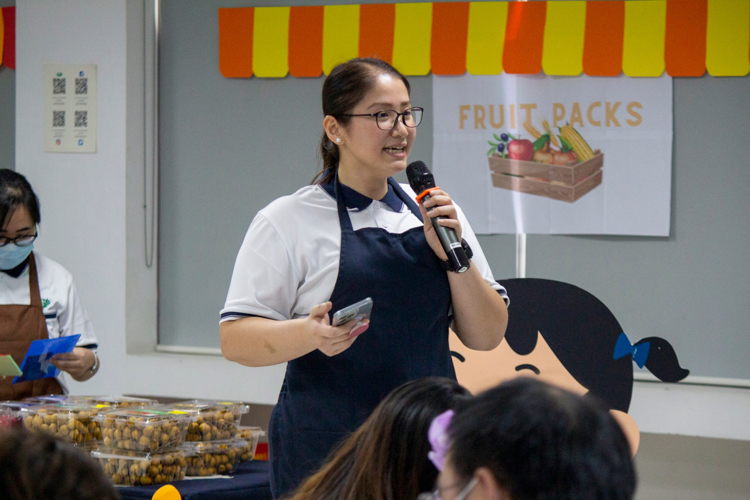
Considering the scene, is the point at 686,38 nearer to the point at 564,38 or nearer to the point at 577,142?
the point at 564,38

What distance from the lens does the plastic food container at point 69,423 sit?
2.00 meters

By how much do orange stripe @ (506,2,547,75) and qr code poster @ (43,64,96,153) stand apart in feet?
6.21

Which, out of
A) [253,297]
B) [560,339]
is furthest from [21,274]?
[560,339]

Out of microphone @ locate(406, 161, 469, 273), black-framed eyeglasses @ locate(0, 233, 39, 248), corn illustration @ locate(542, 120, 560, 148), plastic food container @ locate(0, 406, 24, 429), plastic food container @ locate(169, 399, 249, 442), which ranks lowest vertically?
plastic food container @ locate(169, 399, 249, 442)

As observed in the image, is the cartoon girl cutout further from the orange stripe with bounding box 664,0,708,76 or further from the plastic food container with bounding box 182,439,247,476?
the orange stripe with bounding box 664,0,708,76

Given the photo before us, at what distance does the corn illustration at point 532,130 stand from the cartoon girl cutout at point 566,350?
2.62 feet

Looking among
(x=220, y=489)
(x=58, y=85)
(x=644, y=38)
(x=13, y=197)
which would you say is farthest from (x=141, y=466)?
(x=644, y=38)

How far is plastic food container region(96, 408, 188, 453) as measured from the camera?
6.27ft

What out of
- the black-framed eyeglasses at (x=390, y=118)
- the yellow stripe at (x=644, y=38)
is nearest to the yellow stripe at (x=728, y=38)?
the yellow stripe at (x=644, y=38)

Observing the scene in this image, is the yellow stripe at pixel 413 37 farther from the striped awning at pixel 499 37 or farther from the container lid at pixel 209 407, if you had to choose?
the container lid at pixel 209 407

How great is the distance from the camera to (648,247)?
297 cm

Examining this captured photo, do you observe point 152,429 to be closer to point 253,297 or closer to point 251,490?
point 251,490

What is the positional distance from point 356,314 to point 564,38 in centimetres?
218

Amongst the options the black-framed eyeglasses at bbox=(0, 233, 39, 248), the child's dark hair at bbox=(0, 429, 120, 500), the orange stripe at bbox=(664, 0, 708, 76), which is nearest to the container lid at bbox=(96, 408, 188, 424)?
the black-framed eyeglasses at bbox=(0, 233, 39, 248)
